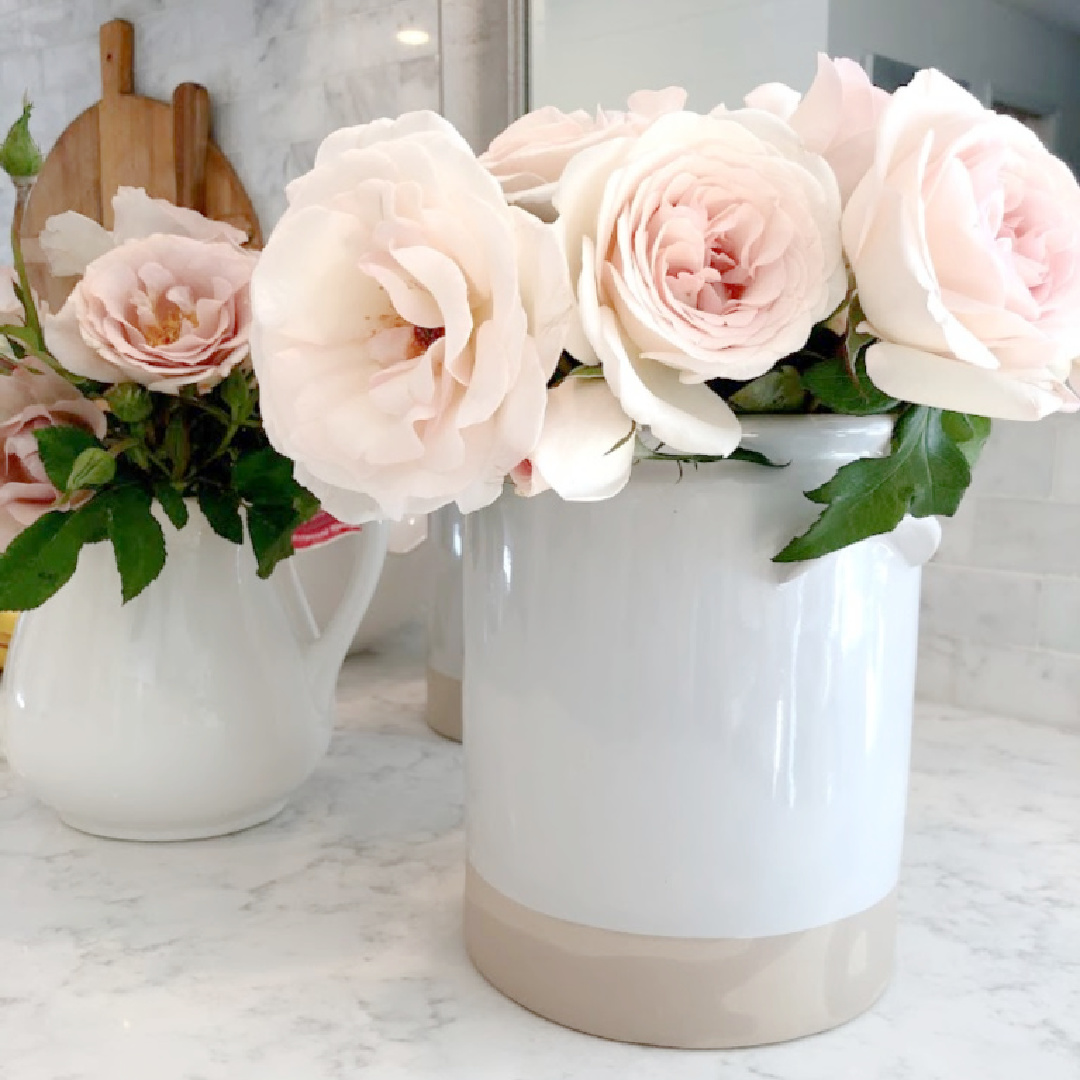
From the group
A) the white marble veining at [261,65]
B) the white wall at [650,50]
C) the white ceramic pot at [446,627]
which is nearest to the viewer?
the white ceramic pot at [446,627]

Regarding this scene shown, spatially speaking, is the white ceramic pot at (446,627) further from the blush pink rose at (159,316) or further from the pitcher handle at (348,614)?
the blush pink rose at (159,316)

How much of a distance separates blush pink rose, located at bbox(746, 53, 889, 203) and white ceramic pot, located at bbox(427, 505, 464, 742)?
446 millimetres

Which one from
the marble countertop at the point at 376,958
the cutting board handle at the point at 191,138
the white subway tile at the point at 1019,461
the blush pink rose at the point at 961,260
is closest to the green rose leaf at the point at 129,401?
the marble countertop at the point at 376,958

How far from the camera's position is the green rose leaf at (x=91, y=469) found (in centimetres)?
52

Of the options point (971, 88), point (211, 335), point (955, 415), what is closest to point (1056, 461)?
point (971, 88)

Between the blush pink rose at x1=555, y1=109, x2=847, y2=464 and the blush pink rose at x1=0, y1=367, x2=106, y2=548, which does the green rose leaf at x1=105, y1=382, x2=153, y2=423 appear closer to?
the blush pink rose at x1=0, y1=367, x2=106, y2=548

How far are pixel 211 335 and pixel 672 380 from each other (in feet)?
0.87

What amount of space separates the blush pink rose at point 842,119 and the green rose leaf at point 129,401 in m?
0.32

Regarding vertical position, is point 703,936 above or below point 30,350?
below

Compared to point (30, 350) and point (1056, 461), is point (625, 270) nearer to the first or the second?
point (30, 350)

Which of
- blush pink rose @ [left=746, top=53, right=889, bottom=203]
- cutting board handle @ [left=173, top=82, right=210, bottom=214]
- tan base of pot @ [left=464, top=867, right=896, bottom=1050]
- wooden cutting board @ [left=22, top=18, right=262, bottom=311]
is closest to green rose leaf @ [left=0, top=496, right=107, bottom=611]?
tan base of pot @ [left=464, top=867, right=896, bottom=1050]

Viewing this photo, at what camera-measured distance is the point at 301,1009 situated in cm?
49

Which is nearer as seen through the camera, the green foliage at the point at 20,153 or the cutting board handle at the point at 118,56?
the green foliage at the point at 20,153

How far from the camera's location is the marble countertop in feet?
1.49
